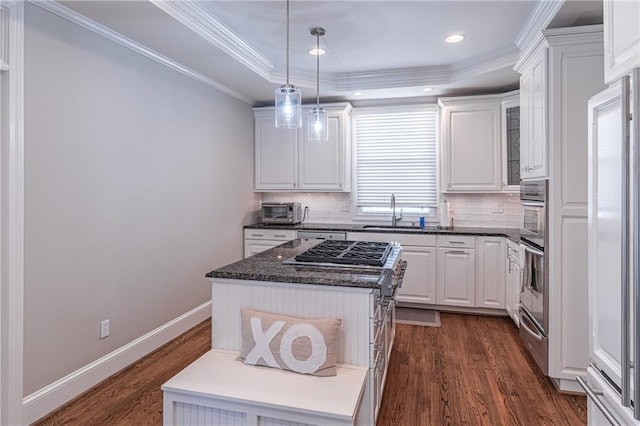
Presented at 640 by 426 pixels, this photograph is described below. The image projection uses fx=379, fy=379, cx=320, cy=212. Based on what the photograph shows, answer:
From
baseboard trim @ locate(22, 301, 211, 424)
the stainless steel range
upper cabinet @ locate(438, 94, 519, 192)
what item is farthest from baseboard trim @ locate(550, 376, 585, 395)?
baseboard trim @ locate(22, 301, 211, 424)

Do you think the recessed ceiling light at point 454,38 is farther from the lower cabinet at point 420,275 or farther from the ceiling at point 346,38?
the lower cabinet at point 420,275

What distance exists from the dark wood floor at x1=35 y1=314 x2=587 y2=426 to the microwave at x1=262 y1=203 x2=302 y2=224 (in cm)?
183

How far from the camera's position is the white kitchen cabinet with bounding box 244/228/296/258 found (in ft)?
15.7

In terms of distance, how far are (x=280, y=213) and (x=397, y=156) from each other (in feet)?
5.60

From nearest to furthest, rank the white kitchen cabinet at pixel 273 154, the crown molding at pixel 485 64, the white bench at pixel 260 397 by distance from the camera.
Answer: the white bench at pixel 260 397 → the crown molding at pixel 485 64 → the white kitchen cabinet at pixel 273 154

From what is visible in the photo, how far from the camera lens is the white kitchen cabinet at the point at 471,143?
430cm

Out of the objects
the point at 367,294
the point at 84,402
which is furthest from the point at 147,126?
the point at 367,294

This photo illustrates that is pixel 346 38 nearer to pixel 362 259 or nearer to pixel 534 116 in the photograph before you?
pixel 534 116

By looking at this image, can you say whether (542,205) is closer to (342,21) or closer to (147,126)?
(342,21)

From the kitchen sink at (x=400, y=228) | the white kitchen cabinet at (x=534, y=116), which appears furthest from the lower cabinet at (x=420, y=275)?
the white kitchen cabinet at (x=534, y=116)

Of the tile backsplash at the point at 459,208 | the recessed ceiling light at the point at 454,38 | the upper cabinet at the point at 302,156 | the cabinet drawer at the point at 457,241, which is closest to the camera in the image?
the recessed ceiling light at the point at 454,38

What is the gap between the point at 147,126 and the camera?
10.5 feet

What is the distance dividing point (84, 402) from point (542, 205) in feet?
11.1

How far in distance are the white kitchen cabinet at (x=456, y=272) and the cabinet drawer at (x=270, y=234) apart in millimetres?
1787
